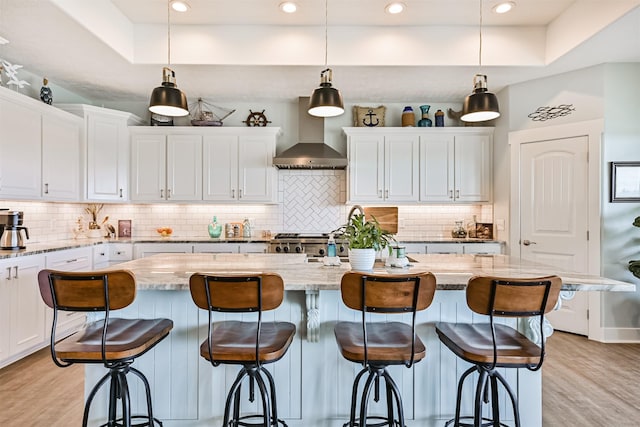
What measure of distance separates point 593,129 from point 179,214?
197 inches

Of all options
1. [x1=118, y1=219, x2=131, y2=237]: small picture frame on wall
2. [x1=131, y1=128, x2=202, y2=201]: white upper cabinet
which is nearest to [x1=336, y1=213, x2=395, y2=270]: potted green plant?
[x1=131, y1=128, x2=202, y2=201]: white upper cabinet

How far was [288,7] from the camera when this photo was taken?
10.4ft

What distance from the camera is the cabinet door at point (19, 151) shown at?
3.11 metres

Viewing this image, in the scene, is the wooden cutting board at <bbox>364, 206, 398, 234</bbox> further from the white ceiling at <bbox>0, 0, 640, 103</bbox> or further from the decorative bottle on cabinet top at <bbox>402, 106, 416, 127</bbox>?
the white ceiling at <bbox>0, 0, 640, 103</bbox>

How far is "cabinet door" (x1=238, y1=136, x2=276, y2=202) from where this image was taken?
4.60 m

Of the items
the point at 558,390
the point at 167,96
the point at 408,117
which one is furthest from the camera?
the point at 408,117

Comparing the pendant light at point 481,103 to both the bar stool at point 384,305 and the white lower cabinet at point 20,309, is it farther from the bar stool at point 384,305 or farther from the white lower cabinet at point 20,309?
the white lower cabinet at point 20,309

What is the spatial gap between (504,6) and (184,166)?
392 centimetres

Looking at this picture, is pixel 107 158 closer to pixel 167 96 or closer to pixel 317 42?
pixel 167 96

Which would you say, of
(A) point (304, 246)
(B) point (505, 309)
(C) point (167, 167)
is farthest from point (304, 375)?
(C) point (167, 167)

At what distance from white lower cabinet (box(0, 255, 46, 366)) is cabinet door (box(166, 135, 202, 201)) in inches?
67.9

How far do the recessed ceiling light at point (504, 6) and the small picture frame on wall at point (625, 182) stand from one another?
6.09 ft

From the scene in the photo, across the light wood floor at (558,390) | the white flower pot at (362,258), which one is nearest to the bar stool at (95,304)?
the light wood floor at (558,390)

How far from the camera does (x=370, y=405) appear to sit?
202 centimetres
